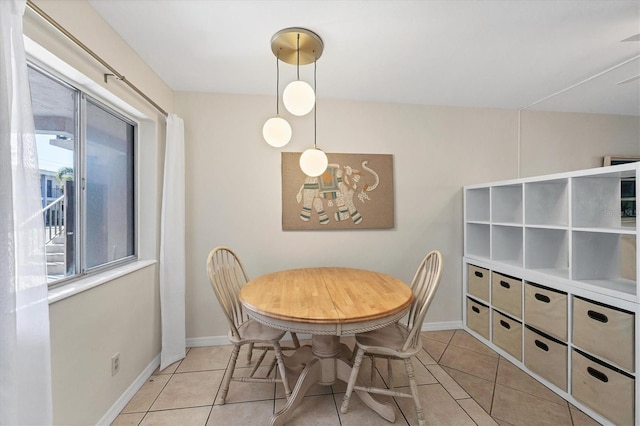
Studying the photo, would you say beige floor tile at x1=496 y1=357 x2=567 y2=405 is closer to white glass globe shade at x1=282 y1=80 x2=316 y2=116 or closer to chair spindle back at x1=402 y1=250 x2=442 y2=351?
chair spindle back at x1=402 y1=250 x2=442 y2=351

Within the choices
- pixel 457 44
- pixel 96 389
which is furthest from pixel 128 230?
pixel 457 44

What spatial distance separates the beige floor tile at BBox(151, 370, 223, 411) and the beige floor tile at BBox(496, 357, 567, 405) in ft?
6.96

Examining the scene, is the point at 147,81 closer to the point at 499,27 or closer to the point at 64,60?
the point at 64,60

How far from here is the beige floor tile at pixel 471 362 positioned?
218cm

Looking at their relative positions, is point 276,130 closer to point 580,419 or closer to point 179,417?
point 179,417

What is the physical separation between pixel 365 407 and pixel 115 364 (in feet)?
5.31

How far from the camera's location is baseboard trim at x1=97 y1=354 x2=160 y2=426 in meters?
1.63

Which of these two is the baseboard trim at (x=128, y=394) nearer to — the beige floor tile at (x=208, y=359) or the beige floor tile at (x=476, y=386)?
the beige floor tile at (x=208, y=359)

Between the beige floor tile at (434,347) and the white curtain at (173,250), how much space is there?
219 centimetres

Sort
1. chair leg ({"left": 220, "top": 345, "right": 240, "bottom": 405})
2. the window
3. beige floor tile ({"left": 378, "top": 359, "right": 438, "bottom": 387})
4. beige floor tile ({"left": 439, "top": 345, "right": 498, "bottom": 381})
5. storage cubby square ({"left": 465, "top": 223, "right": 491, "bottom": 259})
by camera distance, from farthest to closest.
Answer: storage cubby square ({"left": 465, "top": 223, "right": 491, "bottom": 259})
beige floor tile ({"left": 439, "top": 345, "right": 498, "bottom": 381})
beige floor tile ({"left": 378, "top": 359, "right": 438, "bottom": 387})
chair leg ({"left": 220, "top": 345, "right": 240, "bottom": 405})
the window

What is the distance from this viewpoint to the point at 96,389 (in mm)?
1553

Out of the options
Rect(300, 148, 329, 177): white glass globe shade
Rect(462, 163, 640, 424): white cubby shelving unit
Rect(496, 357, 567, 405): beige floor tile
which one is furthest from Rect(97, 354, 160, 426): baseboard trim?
Rect(462, 163, 640, 424): white cubby shelving unit

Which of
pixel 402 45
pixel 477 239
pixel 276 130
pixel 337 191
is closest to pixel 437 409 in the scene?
pixel 477 239

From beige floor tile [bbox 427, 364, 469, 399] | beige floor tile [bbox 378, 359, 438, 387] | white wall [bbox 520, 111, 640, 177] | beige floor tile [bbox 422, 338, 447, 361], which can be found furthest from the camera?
white wall [bbox 520, 111, 640, 177]
